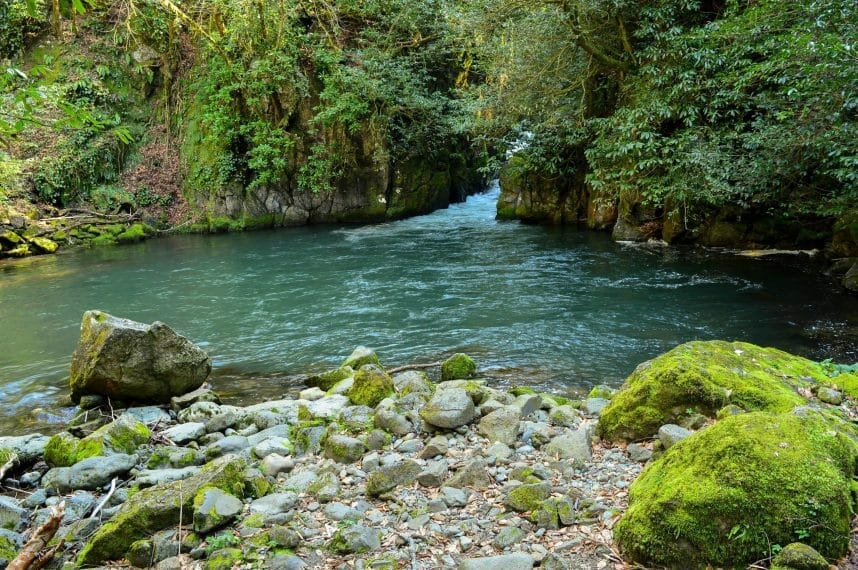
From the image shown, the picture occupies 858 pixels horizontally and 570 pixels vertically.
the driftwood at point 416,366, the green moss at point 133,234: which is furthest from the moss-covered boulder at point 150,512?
the green moss at point 133,234

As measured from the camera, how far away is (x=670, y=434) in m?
3.70

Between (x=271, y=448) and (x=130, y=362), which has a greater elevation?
(x=130, y=362)

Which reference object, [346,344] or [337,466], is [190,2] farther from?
[337,466]

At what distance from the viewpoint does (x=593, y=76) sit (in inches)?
636

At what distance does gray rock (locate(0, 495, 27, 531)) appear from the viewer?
12.0ft

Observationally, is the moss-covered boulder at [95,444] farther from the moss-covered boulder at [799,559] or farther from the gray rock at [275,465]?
the moss-covered boulder at [799,559]

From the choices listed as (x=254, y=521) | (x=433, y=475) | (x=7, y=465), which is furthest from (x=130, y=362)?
(x=433, y=475)

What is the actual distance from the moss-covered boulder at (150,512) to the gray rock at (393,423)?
1352mm

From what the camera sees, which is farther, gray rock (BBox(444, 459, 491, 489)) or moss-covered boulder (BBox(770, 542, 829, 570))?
gray rock (BBox(444, 459, 491, 489))

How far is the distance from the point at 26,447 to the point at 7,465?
0.62m

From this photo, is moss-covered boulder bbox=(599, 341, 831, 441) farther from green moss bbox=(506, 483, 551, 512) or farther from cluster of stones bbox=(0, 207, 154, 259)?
cluster of stones bbox=(0, 207, 154, 259)

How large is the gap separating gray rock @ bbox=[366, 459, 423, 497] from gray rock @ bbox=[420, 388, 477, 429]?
2.44 ft

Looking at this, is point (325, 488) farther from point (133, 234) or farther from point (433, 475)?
point (133, 234)

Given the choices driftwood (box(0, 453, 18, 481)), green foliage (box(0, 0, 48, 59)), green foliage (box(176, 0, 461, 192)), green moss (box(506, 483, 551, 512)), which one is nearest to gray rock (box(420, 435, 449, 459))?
green moss (box(506, 483, 551, 512))
